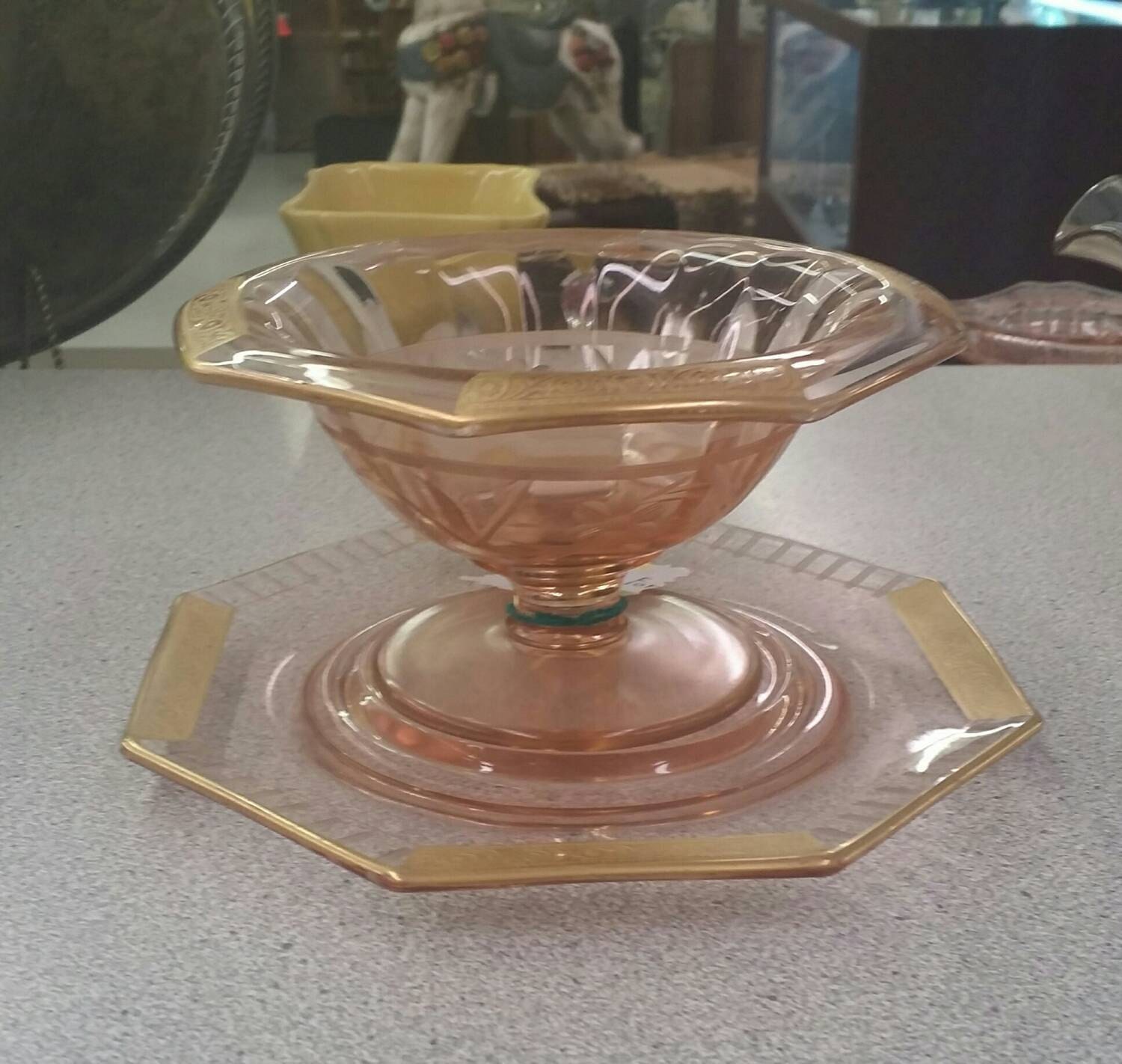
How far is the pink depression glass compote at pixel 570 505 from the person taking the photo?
0.99 ft

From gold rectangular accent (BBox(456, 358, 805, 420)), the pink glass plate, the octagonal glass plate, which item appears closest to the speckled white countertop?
the octagonal glass plate

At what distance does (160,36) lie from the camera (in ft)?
3.30

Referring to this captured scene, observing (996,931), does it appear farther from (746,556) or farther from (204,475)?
(204,475)

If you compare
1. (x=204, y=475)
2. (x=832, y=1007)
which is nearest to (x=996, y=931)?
(x=832, y=1007)

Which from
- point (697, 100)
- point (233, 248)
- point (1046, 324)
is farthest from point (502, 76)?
point (1046, 324)

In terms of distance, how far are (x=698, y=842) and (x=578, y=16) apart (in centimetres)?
121

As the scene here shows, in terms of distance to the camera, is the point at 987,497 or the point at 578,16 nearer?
the point at 987,497

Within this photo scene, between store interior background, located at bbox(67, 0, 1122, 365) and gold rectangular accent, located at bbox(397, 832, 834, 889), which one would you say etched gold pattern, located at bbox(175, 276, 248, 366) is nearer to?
gold rectangular accent, located at bbox(397, 832, 834, 889)

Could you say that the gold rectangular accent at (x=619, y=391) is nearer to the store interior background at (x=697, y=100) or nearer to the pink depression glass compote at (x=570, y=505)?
the pink depression glass compote at (x=570, y=505)

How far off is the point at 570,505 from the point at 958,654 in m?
0.16

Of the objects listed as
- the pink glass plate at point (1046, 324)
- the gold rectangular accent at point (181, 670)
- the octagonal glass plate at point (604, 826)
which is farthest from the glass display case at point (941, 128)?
the gold rectangular accent at point (181, 670)

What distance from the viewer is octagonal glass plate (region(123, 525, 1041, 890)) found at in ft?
1.03

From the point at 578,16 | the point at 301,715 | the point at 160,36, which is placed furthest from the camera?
the point at 578,16

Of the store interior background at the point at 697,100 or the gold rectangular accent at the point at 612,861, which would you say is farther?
the store interior background at the point at 697,100
